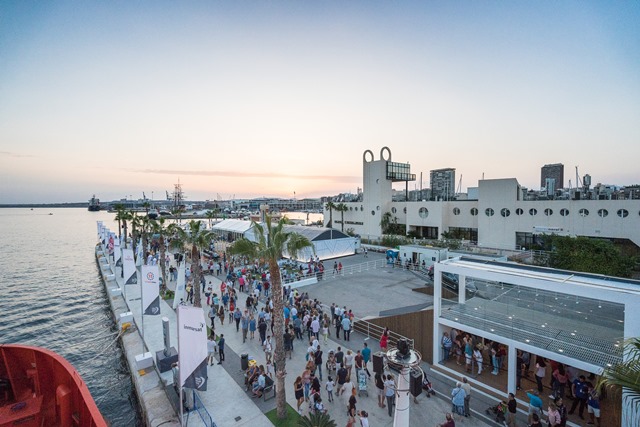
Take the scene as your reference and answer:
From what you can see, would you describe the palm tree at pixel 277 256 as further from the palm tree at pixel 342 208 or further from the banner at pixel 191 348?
the palm tree at pixel 342 208

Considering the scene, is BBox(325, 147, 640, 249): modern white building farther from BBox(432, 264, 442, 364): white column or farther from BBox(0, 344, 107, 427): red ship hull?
BBox(0, 344, 107, 427): red ship hull

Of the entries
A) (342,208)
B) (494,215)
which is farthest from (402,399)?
(342,208)

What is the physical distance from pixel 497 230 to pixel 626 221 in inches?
461

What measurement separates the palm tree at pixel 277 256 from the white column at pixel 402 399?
480cm

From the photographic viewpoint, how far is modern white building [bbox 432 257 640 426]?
947 cm

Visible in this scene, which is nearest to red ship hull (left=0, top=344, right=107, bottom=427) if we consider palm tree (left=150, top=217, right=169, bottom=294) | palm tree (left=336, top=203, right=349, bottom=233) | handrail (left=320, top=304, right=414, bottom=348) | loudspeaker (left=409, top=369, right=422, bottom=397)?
loudspeaker (left=409, top=369, right=422, bottom=397)

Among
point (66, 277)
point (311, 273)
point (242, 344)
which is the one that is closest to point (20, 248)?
point (66, 277)

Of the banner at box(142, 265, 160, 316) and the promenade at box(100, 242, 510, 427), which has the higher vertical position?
the banner at box(142, 265, 160, 316)

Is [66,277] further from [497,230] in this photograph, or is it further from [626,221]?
[626,221]

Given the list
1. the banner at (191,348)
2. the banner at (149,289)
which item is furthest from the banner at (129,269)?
the banner at (191,348)

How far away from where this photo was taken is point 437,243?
120 ft

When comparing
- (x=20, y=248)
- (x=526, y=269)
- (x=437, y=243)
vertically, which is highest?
(x=526, y=269)

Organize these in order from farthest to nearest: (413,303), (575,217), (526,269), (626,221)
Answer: (575,217) < (626,221) < (413,303) < (526,269)

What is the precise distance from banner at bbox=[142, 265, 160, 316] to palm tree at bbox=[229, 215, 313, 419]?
21.6 ft
